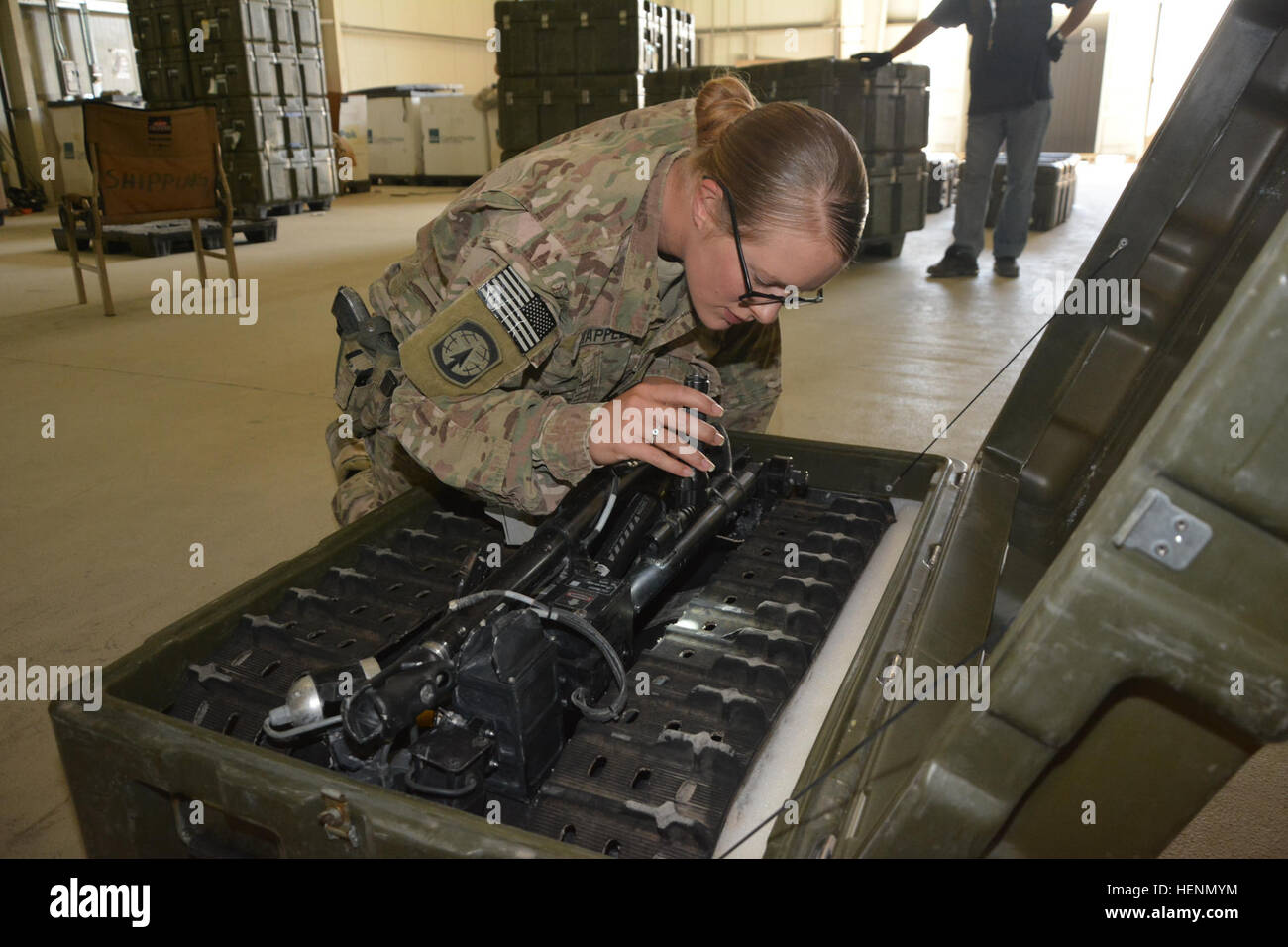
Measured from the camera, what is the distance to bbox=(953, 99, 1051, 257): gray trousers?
444 cm

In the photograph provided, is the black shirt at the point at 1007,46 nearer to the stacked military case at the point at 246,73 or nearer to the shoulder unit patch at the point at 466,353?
the shoulder unit patch at the point at 466,353

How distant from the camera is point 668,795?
95 cm

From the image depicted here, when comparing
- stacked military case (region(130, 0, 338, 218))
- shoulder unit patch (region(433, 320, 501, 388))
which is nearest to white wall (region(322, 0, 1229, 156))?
stacked military case (region(130, 0, 338, 218))

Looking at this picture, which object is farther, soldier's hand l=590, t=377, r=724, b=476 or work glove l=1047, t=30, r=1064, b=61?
work glove l=1047, t=30, r=1064, b=61

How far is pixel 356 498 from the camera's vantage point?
1.94 meters

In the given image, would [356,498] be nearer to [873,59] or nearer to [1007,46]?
[1007,46]

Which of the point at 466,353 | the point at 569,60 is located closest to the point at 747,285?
the point at 466,353

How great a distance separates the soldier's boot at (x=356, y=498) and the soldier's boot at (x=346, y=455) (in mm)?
91

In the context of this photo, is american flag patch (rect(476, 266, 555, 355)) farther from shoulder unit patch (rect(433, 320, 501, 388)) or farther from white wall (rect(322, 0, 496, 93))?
white wall (rect(322, 0, 496, 93))

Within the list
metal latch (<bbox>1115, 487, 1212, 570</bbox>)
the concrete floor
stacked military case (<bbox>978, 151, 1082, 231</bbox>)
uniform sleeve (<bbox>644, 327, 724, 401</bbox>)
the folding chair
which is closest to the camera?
metal latch (<bbox>1115, 487, 1212, 570</bbox>)

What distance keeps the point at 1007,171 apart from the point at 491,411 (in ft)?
13.4

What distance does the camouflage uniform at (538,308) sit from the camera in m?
1.29

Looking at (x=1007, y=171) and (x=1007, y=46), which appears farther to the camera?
(x=1007, y=171)

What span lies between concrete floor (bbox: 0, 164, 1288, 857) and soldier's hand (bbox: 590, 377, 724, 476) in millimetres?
788
